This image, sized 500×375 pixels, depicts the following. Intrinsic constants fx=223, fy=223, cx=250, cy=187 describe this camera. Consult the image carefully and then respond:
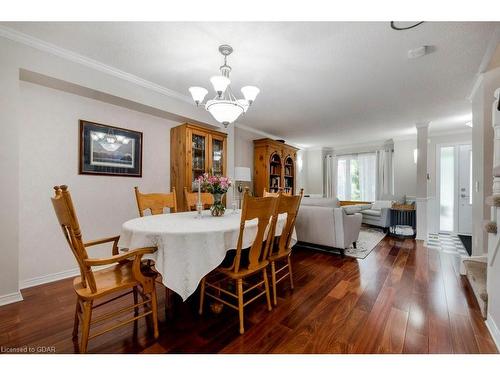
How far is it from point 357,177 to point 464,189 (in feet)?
7.39

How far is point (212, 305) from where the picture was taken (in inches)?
69.6

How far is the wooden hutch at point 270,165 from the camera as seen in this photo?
4.64m

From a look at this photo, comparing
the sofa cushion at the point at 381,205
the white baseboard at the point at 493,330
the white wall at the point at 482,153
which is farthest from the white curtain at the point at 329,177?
the white baseboard at the point at 493,330

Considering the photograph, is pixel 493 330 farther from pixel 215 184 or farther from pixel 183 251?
pixel 215 184

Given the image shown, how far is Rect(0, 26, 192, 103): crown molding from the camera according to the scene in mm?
1871

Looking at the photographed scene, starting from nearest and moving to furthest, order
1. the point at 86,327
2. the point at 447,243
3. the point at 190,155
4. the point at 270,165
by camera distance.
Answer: the point at 86,327
the point at 190,155
the point at 447,243
the point at 270,165

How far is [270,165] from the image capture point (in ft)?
15.7

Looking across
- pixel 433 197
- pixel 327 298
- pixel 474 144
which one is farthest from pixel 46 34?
pixel 433 197

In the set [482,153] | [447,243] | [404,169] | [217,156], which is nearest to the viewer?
[482,153]

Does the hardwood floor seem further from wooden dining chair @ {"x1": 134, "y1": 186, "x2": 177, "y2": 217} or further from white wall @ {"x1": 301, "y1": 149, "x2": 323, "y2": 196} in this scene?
white wall @ {"x1": 301, "y1": 149, "x2": 323, "y2": 196}

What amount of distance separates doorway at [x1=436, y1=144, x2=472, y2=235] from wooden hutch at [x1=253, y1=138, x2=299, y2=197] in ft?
11.0

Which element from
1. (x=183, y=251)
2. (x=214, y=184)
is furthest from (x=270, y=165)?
(x=183, y=251)

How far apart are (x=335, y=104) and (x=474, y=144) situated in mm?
1815

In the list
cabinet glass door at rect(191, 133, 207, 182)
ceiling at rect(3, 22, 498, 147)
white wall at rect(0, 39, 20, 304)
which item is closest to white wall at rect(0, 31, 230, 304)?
white wall at rect(0, 39, 20, 304)
